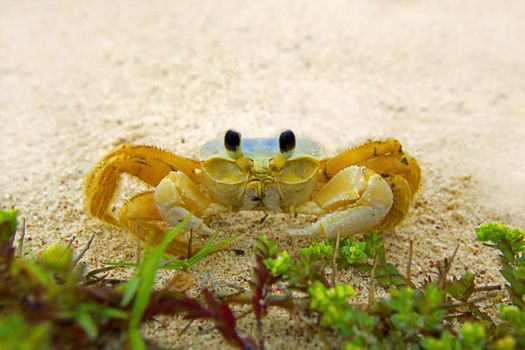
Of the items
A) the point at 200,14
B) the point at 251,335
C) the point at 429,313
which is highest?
the point at 200,14

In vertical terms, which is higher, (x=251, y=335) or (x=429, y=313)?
(x=429, y=313)

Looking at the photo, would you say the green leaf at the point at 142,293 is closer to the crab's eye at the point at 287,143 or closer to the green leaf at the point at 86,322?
the green leaf at the point at 86,322

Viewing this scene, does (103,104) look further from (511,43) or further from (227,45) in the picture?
(511,43)

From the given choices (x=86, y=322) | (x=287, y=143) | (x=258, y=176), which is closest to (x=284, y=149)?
(x=287, y=143)

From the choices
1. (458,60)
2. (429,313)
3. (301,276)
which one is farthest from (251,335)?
(458,60)

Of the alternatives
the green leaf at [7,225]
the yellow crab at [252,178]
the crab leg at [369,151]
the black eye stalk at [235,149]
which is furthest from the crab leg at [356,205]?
the green leaf at [7,225]

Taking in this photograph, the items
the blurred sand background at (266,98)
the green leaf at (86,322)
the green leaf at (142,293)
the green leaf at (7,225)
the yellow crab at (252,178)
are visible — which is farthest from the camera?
the blurred sand background at (266,98)

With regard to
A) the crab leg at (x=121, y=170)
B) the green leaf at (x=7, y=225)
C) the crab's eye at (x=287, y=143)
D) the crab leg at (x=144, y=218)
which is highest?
Answer: the green leaf at (x=7, y=225)
